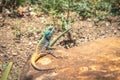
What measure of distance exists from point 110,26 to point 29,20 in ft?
5.55

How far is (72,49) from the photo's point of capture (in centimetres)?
312

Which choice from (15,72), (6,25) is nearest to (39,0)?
(6,25)

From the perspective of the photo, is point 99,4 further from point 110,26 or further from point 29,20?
point 29,20

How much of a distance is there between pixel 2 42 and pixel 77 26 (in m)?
1.53

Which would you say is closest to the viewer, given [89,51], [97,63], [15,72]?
[97,63]

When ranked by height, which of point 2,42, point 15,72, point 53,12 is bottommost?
point 15,72

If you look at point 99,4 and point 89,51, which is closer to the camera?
point 89,51

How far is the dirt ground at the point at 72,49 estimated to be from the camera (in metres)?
2.51

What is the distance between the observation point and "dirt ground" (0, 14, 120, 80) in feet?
8.25

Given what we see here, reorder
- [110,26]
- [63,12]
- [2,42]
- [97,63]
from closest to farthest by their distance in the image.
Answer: [97,63]
[2,42]
[110,26]
[63,12]

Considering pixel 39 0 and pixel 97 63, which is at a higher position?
pixel 39 0

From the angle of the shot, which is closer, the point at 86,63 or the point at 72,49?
the point at 86,63

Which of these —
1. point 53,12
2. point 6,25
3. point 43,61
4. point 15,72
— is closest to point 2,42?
point 6,25

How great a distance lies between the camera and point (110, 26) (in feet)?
16.2
